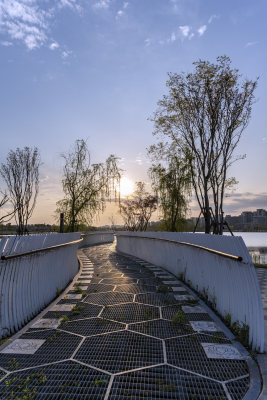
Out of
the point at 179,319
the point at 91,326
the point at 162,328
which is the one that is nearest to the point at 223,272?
the point at 179,319

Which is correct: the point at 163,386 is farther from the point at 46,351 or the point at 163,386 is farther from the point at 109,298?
the point at 109,298

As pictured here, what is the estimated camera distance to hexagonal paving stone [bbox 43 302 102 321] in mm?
5000

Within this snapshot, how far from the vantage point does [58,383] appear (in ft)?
9.15

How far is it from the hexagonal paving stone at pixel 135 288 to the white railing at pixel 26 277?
1614mm

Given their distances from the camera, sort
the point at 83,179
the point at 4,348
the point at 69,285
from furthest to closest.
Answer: the point at 83,179 → the point at 69,285 → the point at 4,348

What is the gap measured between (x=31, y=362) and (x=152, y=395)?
1500mm

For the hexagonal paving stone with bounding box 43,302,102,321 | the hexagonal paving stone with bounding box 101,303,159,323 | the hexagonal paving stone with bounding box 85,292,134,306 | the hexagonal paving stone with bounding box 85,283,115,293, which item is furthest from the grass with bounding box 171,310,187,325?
the hexagonal paving stone with bounding box 85,283,115,293

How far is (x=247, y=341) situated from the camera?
12.3 feet

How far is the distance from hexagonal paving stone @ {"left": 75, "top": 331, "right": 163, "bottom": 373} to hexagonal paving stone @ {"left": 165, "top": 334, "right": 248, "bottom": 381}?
0.59 ft

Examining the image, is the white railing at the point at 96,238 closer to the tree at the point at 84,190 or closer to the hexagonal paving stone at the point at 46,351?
the tree at the point at 84,190

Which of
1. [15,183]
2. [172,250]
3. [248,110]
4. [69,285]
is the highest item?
[248,110]

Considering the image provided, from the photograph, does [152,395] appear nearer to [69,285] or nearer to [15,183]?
[69,285]

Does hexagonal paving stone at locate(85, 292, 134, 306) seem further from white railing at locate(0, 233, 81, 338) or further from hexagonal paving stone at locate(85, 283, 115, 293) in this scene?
white railing at locate(0, 233, 81, 338)

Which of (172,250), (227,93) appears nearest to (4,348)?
(172,250)
